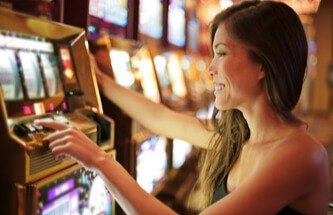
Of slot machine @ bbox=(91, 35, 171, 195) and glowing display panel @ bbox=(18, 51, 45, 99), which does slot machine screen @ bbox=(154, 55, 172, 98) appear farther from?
glowing display panel @ bbox=(18, 51, 45, 99)

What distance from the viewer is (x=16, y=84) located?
1667mm

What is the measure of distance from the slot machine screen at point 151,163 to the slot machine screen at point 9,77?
1051 mm

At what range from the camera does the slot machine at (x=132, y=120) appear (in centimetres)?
243

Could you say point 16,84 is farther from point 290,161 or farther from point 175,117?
point 290,161

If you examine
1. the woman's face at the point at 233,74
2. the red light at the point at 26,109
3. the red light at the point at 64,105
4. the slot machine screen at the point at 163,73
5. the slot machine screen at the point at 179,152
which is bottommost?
the slot machine screen at the point at 179,152

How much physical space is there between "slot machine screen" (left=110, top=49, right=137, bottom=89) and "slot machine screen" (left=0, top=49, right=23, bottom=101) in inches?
32.2

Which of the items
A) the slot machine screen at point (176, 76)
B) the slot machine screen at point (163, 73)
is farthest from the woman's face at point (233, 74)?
the slot machine screen at point (176, 76)

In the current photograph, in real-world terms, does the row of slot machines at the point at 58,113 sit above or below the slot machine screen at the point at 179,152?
above

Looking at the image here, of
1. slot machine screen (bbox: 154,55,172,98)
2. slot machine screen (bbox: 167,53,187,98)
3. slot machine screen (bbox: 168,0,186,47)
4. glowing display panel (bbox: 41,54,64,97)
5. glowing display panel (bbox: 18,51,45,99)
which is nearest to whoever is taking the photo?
glowing display panel (bbox: 18,51,45,99)

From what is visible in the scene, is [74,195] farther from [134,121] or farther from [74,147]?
[134,121]

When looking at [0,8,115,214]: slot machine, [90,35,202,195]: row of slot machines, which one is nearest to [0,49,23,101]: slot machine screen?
[0,8,115,214]: slot machine

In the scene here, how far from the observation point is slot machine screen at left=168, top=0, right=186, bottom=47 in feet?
15.4

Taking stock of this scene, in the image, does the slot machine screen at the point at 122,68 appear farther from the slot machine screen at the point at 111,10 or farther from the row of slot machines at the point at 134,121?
the slot machine screen at the point at 111,10

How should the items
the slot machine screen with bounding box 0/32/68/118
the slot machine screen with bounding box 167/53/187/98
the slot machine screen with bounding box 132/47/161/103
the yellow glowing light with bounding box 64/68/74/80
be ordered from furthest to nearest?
1. the slot machine screen with bounding box 167/53/187/98
2. the slot machine screen with bounding box 132/47/161/103
3. the yellow glowing light with bounding box 64/68/74/80
4. the slot machine screen with bounding box 0/32/68/118
